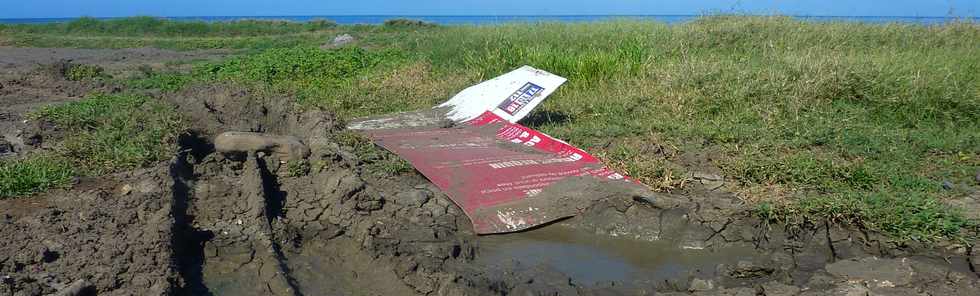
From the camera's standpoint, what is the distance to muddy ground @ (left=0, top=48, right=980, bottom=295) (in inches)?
126

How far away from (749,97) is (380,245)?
13.9 feet

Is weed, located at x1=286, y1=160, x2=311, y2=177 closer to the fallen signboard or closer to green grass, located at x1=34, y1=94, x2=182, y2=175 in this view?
the fallen signboard

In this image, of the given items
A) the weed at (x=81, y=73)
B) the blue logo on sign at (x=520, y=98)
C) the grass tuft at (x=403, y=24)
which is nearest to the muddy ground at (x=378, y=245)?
the blue logo on sign at (x=520, y=98)

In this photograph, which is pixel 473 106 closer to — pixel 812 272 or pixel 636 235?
pixel 636 235

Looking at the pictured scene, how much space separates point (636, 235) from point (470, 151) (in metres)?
1.58

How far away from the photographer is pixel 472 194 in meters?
4.36

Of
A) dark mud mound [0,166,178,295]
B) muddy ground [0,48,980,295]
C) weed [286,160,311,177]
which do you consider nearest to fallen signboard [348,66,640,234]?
muddy ground [0,48,980,295]

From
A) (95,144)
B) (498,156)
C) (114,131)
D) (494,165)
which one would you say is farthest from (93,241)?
(498,156)

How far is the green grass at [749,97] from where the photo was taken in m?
4.57

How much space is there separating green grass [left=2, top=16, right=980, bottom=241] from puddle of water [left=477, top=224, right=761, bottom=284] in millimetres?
545

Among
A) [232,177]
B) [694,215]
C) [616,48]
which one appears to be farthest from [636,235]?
[616,48]

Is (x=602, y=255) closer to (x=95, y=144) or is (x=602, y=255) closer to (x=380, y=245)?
(x=380, y=245)

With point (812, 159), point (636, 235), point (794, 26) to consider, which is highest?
point (794, 26)

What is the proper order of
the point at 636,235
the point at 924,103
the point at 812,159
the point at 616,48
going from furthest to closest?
the point at 616,48, the point at 924,103, the point at 812,159, the point at 636,235
